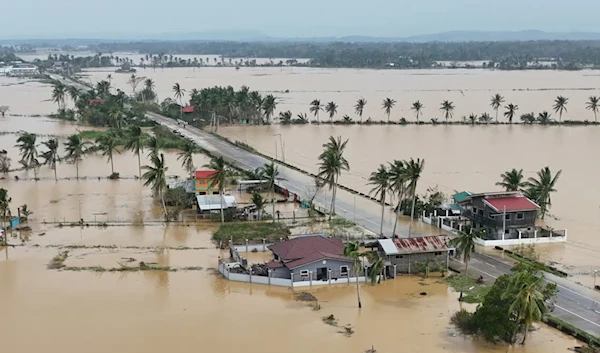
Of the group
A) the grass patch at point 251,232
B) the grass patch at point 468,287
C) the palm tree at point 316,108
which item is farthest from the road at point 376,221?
the palm tree at point 316,108

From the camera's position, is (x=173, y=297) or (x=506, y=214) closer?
(x=173, y=297)

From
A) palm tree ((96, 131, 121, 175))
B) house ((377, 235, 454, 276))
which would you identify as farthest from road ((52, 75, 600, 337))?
palm tree ((96, 131, 121, 175))

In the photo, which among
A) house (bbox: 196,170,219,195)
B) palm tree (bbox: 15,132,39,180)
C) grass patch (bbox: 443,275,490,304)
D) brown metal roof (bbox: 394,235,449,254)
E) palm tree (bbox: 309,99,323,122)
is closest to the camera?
grass patch (bbox: 443,275,490,304)

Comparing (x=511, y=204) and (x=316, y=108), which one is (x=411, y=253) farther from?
(x=316, y=108)

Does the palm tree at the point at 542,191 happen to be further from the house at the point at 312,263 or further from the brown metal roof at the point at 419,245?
the house at the point at 312,263

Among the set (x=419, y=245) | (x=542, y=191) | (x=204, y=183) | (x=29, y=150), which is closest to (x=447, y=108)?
(x=542, y=191)

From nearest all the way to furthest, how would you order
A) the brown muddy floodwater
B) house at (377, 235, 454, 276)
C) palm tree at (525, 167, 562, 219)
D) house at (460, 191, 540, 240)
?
the brown muddy floodwater → house at (377, 235, 454, 276) → house at (460, 191, 540, 240) → palm tree at (525, 167, 562, 219)

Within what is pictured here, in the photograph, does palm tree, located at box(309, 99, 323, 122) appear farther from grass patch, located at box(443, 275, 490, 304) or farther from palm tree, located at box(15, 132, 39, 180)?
grass patch, located at box(443, 275, 490, 304)

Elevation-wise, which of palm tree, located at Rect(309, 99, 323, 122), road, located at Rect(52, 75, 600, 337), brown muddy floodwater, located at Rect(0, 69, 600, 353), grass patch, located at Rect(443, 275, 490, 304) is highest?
palm tree, located at Rect(309, 99, 323, 122)
